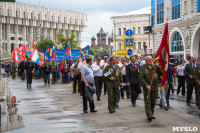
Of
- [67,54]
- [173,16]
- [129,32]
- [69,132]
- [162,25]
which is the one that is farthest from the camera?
[162,25]

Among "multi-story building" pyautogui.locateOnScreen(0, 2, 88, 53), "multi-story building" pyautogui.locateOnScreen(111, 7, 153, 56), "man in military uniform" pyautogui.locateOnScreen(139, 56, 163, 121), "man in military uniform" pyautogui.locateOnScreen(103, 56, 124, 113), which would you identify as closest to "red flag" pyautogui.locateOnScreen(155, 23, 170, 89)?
"man in military uniform" pyautogui.locateOnScreen(139, 56, 163, 121)

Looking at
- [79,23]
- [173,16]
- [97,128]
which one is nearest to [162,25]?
[173,16]

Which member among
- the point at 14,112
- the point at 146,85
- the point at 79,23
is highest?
the point at 79,23

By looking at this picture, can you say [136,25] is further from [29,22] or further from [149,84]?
[149,84]

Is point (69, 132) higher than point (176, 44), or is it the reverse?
point (176, 44)

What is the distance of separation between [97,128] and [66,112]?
3.29 m

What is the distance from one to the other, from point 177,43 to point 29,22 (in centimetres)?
9740

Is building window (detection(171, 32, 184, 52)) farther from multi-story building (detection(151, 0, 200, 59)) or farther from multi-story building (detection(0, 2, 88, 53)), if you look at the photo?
multi-story building (detection(0, 2, 88, 53))

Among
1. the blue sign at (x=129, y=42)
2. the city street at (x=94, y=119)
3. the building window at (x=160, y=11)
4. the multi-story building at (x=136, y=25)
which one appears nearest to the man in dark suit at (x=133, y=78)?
the city street at (x=94, y=119)

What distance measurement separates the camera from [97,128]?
881cm

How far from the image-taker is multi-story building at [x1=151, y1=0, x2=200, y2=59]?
36900 mm

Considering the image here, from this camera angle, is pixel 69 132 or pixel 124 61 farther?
pixel 124 61

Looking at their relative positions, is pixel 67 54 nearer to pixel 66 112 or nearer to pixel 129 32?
pixel 129 32

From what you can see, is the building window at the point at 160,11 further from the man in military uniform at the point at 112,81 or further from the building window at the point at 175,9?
the man in military uniform at the point at 112,81
